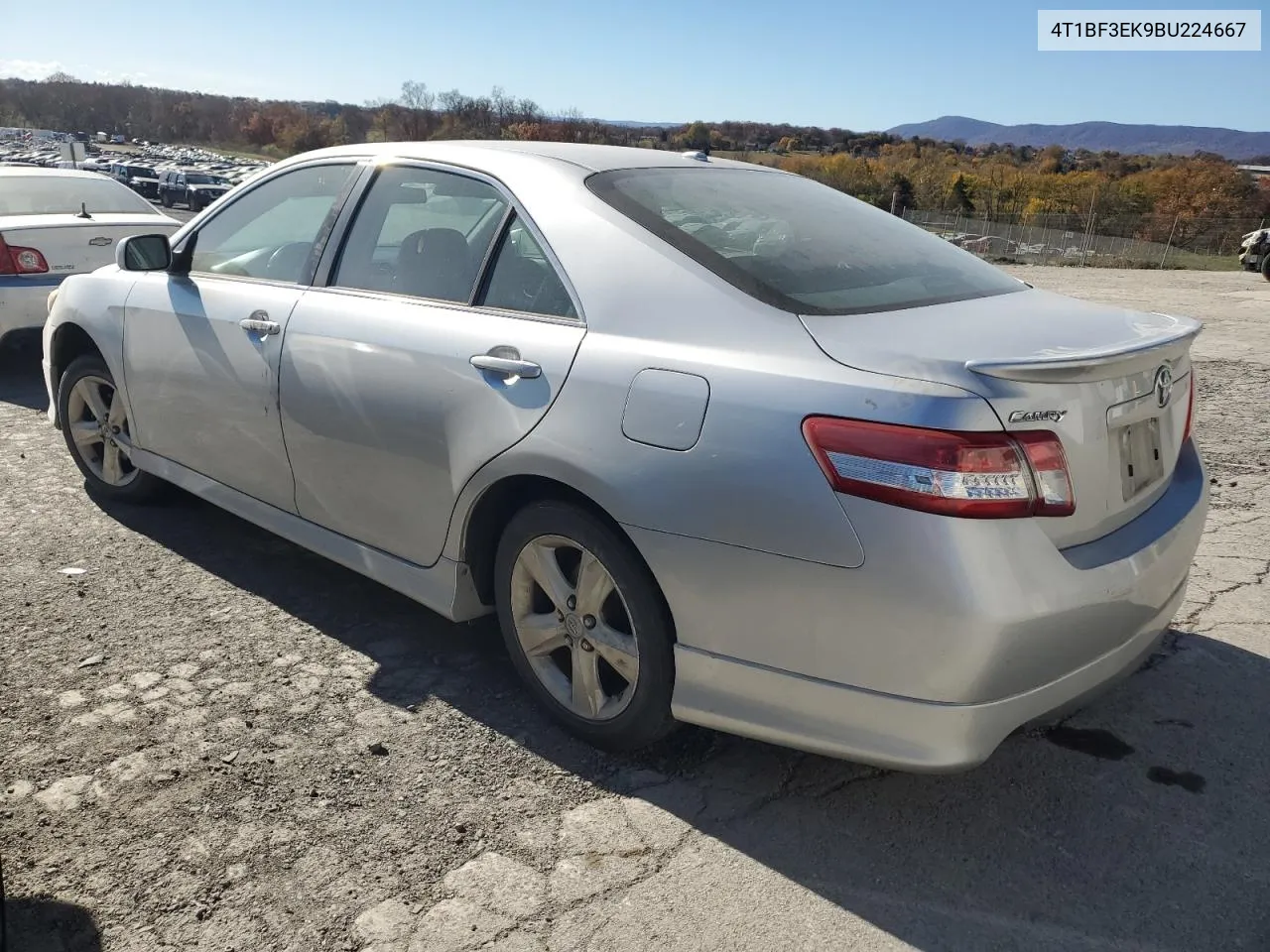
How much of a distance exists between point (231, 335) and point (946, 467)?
2.68 m

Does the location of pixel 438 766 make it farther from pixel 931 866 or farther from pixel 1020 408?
pixel 1020 408

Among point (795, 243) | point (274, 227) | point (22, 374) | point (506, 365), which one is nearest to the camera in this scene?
point (506, 365)

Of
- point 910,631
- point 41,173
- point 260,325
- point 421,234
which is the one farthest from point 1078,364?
point 41,173

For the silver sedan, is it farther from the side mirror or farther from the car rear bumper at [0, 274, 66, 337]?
the car rear bumper at [0, 274, 66, 337]

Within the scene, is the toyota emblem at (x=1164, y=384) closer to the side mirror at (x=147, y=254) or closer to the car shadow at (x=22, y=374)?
the side mirror at (x=147, y=254)

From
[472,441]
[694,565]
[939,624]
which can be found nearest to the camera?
[939,624]

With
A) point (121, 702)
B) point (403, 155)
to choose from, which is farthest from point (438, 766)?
point (403, 155)

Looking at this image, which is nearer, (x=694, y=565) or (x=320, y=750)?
(x=694, y=565)

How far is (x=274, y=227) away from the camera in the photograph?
3826 mm

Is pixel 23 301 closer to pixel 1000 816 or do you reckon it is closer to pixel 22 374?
pixel 22 374

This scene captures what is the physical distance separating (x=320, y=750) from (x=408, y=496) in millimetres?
775

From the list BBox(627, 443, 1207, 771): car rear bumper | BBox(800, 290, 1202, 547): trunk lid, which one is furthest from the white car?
BBox(800, 290, 1202, 547): trunk lid

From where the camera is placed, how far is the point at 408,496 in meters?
3.06

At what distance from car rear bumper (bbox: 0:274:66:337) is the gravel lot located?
4.05 metres
